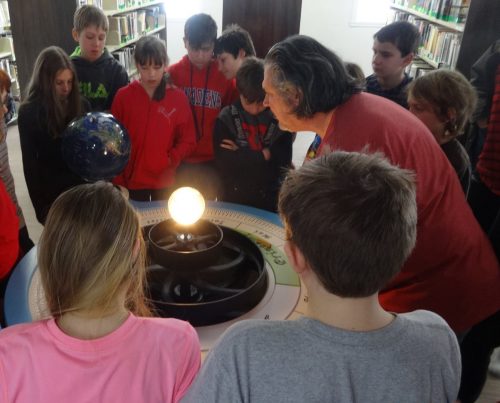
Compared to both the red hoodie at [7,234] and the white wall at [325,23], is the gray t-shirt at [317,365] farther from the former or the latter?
the white wall at [325,23]

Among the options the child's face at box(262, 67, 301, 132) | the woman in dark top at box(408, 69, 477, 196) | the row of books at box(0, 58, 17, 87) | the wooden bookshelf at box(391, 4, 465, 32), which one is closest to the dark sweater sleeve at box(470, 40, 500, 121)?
the woman in dark top at box(408, 69, 477, 196)

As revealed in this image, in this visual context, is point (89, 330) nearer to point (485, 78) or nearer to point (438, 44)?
point (485, 78)

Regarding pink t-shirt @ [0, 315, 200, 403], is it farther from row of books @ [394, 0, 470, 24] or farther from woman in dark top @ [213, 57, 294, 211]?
row of books @ [394, 0, 470, 24]

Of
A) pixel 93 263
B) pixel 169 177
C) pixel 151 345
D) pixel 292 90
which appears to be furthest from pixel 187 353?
pixel 169 177

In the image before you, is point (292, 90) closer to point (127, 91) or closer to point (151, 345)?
point (151, 345)

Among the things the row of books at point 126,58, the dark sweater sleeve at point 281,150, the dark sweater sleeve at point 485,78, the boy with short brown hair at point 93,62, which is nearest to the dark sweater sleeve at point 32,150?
the boy with short brown hair at point 93,62

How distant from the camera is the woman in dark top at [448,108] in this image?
214cm

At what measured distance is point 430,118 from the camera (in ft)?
7.16

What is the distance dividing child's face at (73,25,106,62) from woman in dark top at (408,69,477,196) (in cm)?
246

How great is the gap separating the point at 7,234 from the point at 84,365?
1061mm

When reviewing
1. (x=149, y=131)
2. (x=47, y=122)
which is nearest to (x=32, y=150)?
(x=47, y=122)

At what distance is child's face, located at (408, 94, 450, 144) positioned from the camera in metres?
2.16

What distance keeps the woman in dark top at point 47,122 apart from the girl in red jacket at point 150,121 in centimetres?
33

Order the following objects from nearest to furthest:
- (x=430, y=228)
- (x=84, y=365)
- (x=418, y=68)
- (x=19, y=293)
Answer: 1. (x=84, y=365)
2. (x=430, y=228)
3. (x=19, y=293)
4. (x=418, y=68)
